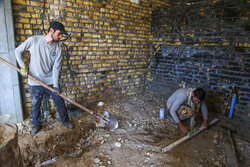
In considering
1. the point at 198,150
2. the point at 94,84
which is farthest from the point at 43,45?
the point at 198,150

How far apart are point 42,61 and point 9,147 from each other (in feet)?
5.46

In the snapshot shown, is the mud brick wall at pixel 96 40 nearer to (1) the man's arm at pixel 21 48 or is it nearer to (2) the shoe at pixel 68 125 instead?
(1) the man's arm at pixel 21 48

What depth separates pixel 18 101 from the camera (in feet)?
8.98

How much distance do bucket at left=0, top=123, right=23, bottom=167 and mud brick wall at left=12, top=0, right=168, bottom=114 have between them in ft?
5.97

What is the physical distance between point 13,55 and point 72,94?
1.36m

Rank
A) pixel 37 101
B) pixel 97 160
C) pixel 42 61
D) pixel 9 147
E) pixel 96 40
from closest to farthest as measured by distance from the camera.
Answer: pixel 9 147
pixel 97 160
pixel 42 61
pixel 37 101
pixel 96 40

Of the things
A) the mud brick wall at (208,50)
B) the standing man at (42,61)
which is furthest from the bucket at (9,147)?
the mud brick wall at (208,50)

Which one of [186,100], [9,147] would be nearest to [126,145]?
[186,100]

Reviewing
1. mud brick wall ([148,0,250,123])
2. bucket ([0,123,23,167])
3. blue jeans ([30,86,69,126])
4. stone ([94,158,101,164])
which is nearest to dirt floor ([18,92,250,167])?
stone ([94,158,101,164])

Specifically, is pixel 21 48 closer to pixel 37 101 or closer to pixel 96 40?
pixel 37 101

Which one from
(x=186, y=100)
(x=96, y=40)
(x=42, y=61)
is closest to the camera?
(x=42, y=61)

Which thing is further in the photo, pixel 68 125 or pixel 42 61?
pixel 68 125

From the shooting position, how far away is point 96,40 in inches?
143

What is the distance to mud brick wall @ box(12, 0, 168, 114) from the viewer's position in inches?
110
